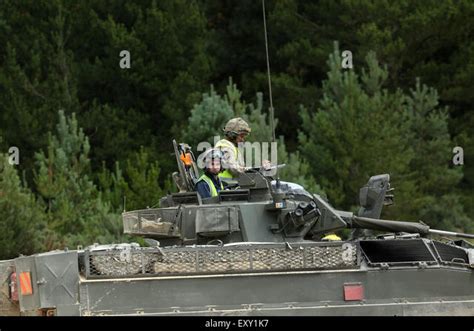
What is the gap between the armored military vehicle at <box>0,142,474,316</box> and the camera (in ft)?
56.4

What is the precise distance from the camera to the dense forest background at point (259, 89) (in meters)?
40.2

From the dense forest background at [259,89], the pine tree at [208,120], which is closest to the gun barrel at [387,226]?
the pine tree at [208,120]

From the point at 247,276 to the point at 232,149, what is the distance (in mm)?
2691

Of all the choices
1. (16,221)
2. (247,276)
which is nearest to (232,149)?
(247,276)

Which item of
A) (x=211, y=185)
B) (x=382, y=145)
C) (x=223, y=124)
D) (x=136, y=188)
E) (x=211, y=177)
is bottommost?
(x=136, y=188)

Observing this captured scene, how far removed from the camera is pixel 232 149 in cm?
1948

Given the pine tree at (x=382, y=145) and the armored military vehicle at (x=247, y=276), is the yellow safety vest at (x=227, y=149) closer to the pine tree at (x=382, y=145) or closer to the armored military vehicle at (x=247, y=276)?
the armored military vehicle at (x=247, y=276)

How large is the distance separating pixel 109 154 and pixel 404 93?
32.5 ft

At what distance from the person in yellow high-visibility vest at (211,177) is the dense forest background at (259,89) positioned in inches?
755

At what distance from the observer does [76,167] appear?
39.8m

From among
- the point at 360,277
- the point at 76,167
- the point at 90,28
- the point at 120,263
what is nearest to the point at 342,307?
the point at 360,277

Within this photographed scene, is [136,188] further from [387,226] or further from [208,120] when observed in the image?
[387,226]

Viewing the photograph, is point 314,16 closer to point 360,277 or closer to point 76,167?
point 76,167

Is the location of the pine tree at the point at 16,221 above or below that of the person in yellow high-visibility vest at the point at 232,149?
below
